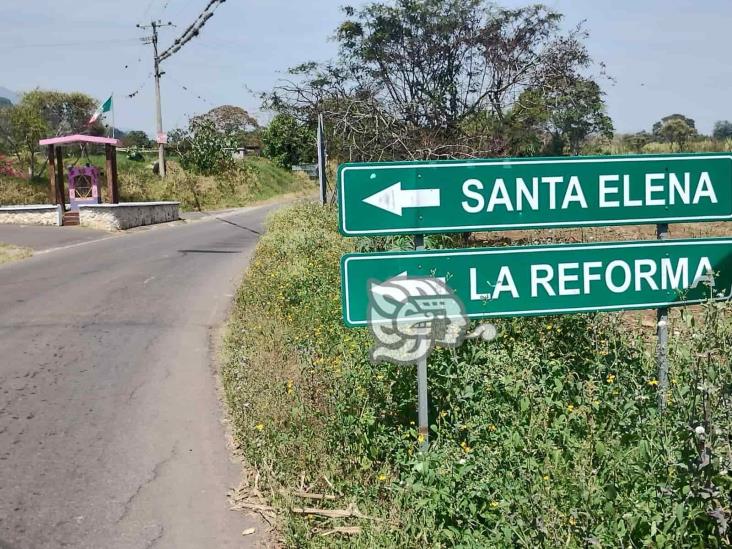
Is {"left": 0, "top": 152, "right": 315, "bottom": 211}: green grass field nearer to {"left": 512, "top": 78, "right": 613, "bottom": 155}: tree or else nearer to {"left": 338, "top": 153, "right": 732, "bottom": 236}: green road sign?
{"left": 512, "top": 78, "right": 613, "bottom": 155}: tree

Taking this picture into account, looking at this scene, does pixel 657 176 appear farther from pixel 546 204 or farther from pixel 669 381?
pixel 669 381

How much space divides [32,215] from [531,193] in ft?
76.7

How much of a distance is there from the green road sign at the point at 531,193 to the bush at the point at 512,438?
2.58ft

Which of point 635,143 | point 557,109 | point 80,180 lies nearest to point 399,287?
point 557,109

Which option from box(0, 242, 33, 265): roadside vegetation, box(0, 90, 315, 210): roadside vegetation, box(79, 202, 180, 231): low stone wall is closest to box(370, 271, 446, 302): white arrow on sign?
box(0, 242, 33, 265): roadside vegetation

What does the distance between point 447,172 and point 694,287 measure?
1.66m

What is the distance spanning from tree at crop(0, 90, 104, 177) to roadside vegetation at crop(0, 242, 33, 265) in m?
18.8

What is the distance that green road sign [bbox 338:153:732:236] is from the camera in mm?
3977

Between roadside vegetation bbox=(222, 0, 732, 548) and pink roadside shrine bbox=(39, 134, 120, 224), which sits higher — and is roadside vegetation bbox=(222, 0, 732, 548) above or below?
below

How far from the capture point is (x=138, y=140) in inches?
2362

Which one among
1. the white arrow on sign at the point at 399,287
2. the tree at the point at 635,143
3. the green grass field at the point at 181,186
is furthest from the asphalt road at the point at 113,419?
the green grass field at the point at 181,186

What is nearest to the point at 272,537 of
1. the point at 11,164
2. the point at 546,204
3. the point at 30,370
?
the point at 546,204

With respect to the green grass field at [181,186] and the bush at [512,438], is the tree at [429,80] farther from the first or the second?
the green grass field at [181,186]

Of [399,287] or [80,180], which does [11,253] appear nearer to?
[80,180]
